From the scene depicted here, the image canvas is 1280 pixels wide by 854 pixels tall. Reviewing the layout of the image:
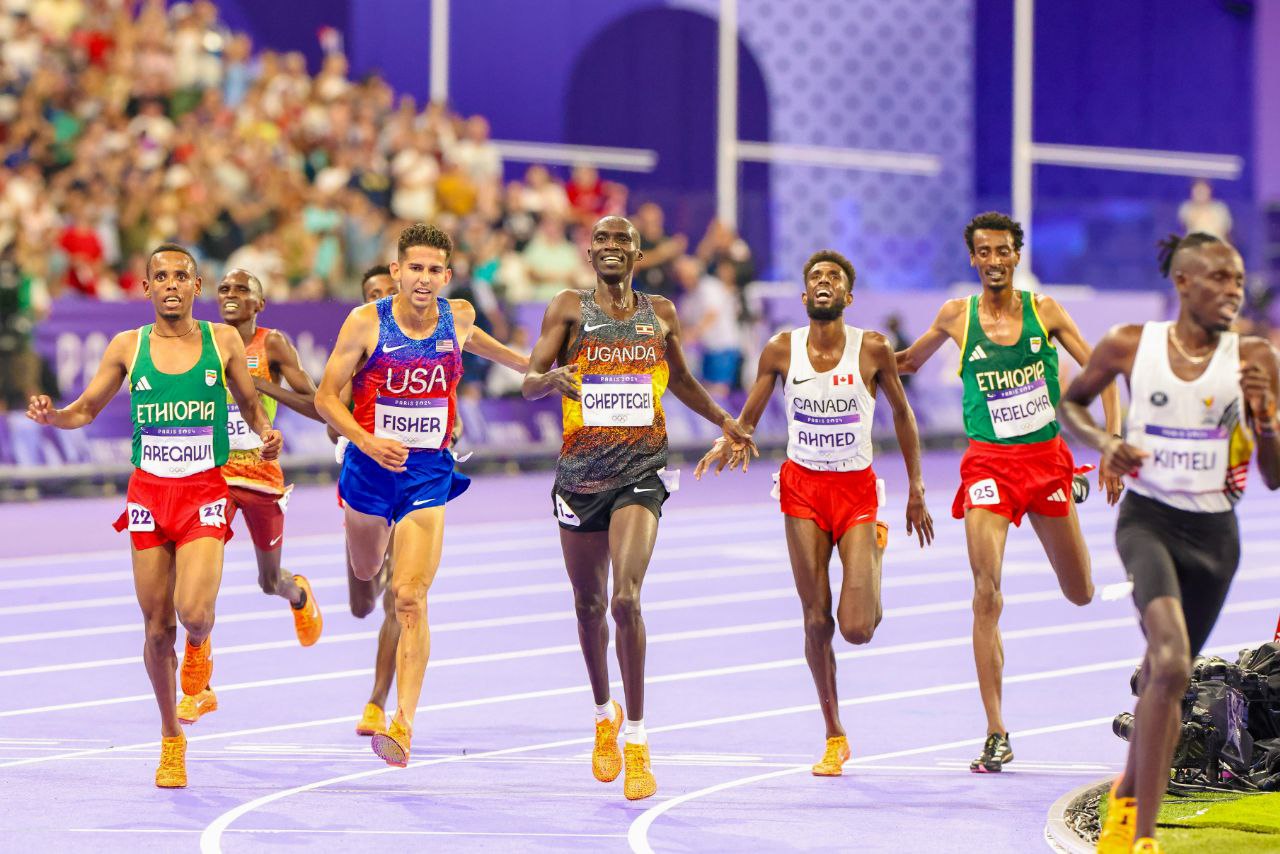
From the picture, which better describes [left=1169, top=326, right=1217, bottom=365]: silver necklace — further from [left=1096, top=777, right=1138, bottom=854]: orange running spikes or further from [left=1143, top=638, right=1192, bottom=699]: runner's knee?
[left=1096, top=777, right=1138, bottom=854]: orange running spikes

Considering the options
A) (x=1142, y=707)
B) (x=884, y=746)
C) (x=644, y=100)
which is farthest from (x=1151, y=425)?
(x=644, y=100)

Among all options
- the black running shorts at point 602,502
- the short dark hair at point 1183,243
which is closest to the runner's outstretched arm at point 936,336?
the black running shorts at point 602,502

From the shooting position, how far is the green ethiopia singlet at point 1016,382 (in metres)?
9.04

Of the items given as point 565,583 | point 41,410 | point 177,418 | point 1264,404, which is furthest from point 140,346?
point 565,583

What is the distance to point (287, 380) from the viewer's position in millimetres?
9844

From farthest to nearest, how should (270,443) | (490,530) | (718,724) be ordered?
(490,530) → (718,724) → (270,443)

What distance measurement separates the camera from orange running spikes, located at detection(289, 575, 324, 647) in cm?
1050

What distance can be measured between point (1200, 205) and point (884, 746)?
19465mm

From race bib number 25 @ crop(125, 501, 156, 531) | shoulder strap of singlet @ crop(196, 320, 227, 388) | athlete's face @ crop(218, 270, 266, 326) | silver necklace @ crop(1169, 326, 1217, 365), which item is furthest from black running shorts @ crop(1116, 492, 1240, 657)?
athlete's face @ crop(218, 270, 266, 326)

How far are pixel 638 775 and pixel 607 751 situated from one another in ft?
1.02

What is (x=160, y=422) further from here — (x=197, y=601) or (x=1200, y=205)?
(x=1200, y=205)

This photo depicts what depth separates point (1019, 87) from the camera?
27969 millimetres

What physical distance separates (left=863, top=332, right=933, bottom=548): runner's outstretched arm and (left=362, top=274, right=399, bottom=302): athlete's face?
101 inches

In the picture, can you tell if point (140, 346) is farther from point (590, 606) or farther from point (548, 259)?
point (548, 259)
